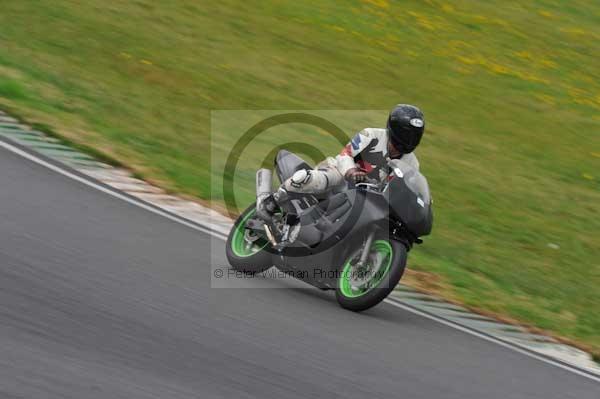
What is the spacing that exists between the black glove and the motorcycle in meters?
0.07

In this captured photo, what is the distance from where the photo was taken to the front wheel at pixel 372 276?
301 inches

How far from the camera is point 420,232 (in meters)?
7.93

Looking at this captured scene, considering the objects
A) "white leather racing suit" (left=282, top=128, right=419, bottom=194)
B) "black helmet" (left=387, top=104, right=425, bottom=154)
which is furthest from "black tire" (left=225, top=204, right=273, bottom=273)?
"black helmet" (left=387, top=104, right=425, bottom=154)

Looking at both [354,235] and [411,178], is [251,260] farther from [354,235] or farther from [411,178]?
[411,178]

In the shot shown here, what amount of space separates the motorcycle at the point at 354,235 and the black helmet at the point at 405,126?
0.19 m

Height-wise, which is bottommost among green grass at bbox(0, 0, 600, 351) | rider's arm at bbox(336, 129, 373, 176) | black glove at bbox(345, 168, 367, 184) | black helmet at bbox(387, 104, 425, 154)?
green grass at bbox(0, 0, 600, 351)

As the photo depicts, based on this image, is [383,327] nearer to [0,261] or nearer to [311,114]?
[0,261]

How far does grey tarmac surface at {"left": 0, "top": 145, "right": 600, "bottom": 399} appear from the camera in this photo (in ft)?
18.0

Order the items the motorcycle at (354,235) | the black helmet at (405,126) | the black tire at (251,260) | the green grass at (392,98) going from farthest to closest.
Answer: the green grass at (392,98), the black tire at (251,260), the black helmet at (405,126), the motorcycle at (354,235)

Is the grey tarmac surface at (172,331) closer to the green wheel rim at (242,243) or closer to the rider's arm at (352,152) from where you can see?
the green wheel rim at (242,243)

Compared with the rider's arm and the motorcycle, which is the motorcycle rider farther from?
the motorcycle

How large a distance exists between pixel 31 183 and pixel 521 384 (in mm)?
4817

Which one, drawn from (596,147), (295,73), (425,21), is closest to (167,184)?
(295,73)

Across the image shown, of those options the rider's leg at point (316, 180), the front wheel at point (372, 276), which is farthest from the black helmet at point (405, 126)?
the front wheel at point (372, 276)
